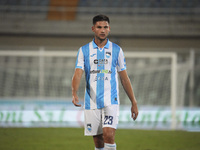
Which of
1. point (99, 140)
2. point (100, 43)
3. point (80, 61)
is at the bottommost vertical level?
point (99, 140)

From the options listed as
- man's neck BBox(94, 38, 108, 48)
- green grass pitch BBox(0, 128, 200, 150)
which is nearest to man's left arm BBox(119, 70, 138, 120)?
man's neck BBox(94, 38, 108, 48)

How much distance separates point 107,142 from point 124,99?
5.43 m

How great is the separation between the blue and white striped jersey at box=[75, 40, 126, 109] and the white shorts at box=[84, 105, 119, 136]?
0.05 meters

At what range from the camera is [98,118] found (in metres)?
3.15

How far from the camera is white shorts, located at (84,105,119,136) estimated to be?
3109 millimetres

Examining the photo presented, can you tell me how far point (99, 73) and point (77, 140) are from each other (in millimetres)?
3509

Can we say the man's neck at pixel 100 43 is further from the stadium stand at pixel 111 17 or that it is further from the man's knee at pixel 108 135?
the stadium stand at pixel 111 17

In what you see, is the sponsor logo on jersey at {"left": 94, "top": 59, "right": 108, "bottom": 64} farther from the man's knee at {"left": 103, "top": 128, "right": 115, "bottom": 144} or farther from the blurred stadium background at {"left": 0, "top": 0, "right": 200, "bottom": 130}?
the blurred stadium background at {"left": 0, "top": 0, "right": 200, "bottom": 130}

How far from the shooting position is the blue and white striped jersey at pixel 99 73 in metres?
3.13

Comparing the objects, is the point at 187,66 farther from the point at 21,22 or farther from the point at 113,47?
the point at 21,22

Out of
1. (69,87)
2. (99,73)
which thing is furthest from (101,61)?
(69,87)

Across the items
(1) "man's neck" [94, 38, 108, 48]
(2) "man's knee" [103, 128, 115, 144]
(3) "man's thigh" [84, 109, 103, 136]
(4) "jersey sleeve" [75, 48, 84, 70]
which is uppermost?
(1) "man's neck" [94, 38, 108, 48]

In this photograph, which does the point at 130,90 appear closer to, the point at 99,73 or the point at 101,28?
the point at 99,73

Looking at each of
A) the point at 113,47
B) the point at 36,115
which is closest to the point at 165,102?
the point at 36,115
